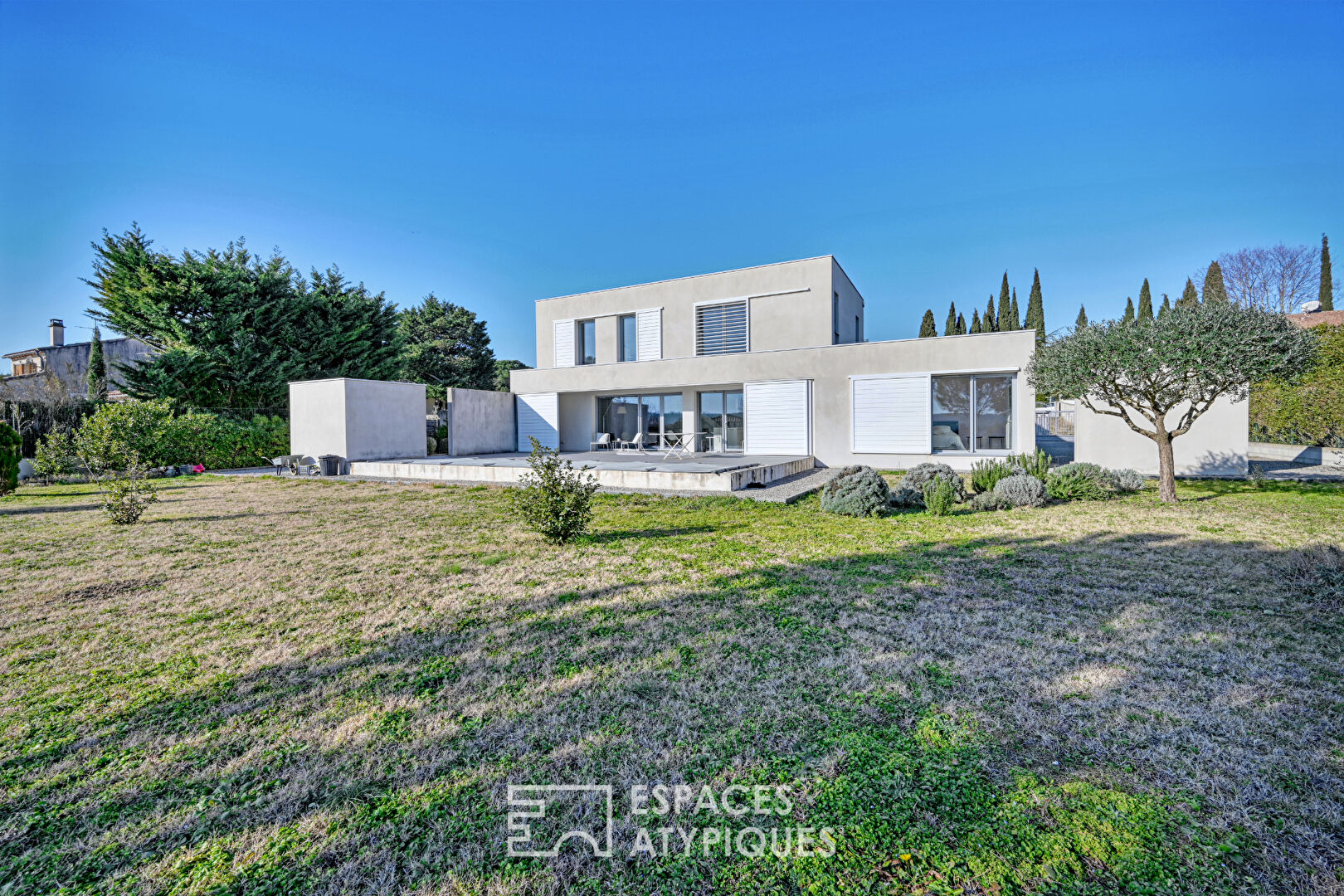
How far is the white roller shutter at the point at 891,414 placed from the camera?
575 inches

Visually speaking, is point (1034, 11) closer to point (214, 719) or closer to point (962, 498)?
point (962, 498)

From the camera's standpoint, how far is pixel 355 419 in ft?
54.6

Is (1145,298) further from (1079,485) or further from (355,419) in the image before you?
(355,419)

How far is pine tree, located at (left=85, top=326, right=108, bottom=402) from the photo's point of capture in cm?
2066

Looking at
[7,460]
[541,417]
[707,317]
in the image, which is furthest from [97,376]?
[707,317]

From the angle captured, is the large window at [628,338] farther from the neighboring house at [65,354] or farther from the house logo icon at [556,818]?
the neighboring house at [65,354]

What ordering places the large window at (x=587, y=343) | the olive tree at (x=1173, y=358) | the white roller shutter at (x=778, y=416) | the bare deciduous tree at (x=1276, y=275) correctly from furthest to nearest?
the bare deciduous tree at (x=1276, y=275) < the large window at (x=587, y=343) < the white roller shutter at (x=778, y=416) < the olive tree at (x=1173, y=358)

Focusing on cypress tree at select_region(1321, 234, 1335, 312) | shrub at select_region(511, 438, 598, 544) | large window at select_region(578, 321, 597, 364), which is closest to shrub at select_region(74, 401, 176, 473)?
shrub at select_region(511, 438, 598, 544)

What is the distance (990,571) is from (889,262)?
25502 millimetres

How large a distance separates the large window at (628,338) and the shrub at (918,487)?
1276cm

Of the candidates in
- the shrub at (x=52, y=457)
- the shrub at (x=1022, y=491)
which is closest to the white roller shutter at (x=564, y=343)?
the shrub at (x=52, y=457)

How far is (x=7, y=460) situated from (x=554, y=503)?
43.3 feet

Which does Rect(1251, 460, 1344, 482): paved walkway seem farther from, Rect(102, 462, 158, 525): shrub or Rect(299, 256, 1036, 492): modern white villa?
Rect(102, 462, 158, 525): shrub

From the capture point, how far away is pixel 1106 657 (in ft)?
11.0
